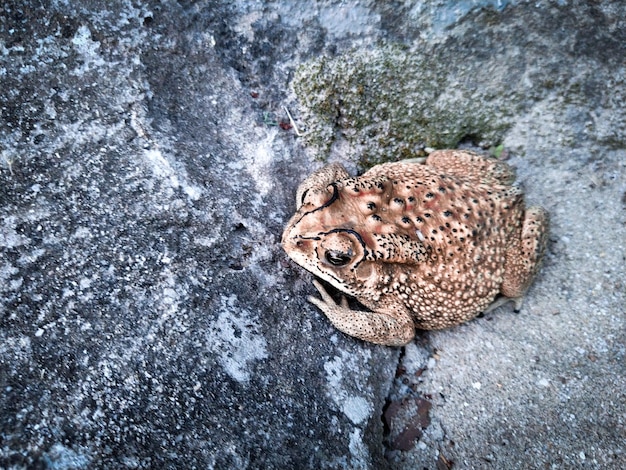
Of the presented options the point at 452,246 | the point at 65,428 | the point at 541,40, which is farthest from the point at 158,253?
the point at 541,40

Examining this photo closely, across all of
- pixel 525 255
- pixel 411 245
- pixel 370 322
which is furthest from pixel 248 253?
pixel 525 255

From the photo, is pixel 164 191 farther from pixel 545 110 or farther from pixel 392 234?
pixel 545 110

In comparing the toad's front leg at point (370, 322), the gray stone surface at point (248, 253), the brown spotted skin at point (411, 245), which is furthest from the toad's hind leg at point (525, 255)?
the toad's front leg at point (370, 322)

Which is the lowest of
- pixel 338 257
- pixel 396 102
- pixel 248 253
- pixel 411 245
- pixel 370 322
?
pixel 370 322

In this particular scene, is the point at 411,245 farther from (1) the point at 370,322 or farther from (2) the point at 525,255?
(2) the point at 525,255

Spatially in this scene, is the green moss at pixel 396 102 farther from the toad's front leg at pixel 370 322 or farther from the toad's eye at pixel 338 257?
the toad's front leg at pixel 370 322
